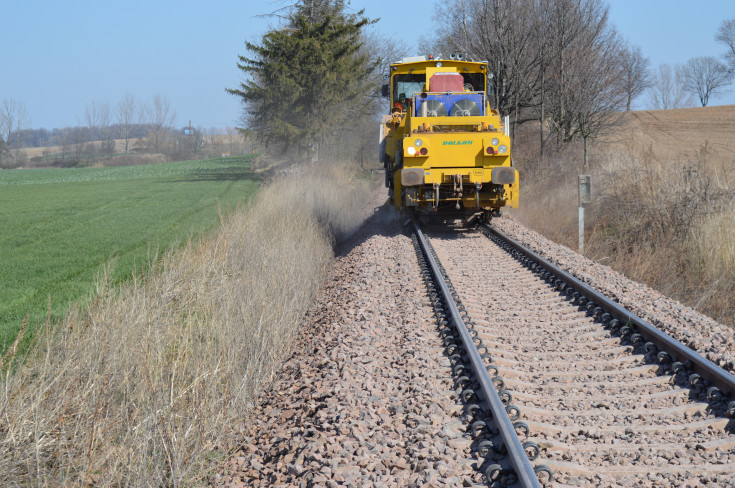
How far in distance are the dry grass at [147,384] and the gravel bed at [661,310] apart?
3673mm

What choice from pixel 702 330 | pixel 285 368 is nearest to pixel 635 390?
pixel 702 330

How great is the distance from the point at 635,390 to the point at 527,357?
3.49ft

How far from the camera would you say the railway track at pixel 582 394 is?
12.2 feet

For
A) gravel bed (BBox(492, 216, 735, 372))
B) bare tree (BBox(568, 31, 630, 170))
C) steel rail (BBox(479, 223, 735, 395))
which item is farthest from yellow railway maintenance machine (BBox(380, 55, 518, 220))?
bare tree (BBox(568, 31, 630, 170))

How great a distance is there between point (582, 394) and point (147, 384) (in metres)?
3.21

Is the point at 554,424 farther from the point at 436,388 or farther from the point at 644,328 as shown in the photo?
the point at 644,328

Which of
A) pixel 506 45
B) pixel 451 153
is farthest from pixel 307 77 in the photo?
pixel 451 153

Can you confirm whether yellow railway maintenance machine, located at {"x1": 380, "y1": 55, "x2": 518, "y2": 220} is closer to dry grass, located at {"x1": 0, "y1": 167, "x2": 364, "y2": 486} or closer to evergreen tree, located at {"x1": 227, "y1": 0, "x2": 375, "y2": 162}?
dry grass, located at {"x1": 0, "y1": 167, "x2": 364, "y2": 486}

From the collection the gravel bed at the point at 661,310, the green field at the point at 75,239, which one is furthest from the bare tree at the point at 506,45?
the gravel bed at the point at 661,310

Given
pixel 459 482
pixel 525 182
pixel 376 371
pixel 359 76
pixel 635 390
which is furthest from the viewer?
pixel 359 76

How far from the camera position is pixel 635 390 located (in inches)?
195

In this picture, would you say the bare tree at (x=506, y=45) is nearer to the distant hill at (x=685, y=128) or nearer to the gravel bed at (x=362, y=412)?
the distant hill at (x=685, y=128)

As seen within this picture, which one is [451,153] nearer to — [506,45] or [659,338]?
[659,338]

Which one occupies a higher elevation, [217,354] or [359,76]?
[359,76]
